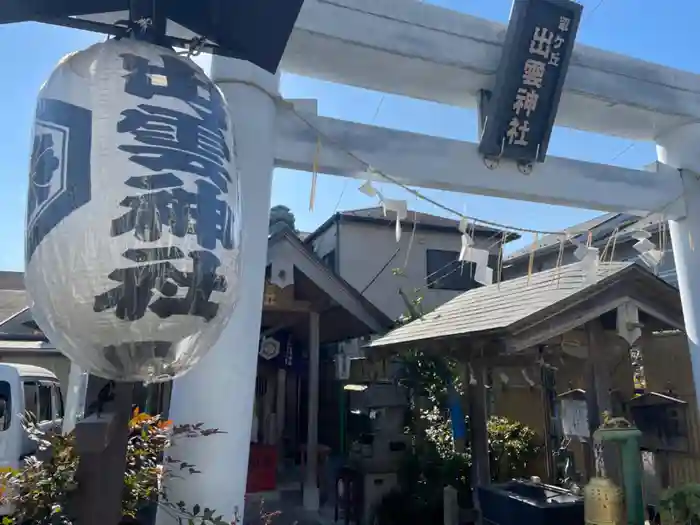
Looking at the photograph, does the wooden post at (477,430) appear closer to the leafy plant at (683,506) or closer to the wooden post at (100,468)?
the leafy plant at (683,506)

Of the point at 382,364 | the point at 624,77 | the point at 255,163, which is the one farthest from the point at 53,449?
the point at 382,364

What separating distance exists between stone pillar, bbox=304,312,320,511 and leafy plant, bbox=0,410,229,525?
4941 mm

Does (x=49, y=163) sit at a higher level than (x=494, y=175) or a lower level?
lower

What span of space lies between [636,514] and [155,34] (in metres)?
5.58

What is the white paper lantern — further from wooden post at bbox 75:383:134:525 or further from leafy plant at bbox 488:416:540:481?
leafy plant at bbox 488:416:540:481

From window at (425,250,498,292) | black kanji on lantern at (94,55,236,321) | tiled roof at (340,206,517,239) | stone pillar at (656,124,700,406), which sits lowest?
black kanji on lantern at (94,55,236,321)

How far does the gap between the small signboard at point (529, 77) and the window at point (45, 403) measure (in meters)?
7.62

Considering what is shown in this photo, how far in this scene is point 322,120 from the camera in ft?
15.9

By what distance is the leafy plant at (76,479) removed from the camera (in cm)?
292

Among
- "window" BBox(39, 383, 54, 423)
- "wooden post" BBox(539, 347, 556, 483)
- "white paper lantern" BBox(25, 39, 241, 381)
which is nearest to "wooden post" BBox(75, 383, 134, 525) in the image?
"white paper lantern" BBox(25, 39, 241, 381)

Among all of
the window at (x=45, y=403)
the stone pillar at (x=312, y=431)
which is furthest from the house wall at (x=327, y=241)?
the window at (x=45, y=403)

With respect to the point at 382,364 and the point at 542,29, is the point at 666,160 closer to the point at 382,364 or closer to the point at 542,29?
the point at 542,29

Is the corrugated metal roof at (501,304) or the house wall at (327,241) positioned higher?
the house wall at (327,241)

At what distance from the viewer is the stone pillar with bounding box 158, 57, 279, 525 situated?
12.6ft
